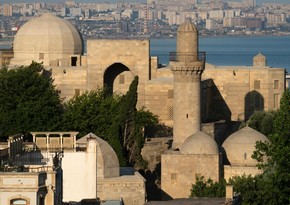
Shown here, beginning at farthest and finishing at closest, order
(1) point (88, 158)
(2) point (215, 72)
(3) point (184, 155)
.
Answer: (2) point (215, 72) < (3) point (184, 155) < (1) point (88, 158)

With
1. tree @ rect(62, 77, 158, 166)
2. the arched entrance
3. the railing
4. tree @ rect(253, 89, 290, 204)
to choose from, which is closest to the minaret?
the railing

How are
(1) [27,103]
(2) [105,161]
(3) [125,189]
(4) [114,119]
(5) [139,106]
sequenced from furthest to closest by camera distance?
(5) [139,106] → (1) [27,103] → (4) [114,119] → (3) [125,189] → (2) [105,161]

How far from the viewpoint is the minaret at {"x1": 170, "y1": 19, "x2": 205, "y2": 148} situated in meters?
42.1

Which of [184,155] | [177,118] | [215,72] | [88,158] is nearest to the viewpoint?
[88,158]

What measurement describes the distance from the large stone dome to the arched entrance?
2.57 m

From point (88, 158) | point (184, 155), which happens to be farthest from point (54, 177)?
point (184, 155)

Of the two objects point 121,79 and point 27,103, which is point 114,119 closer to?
point 27,103

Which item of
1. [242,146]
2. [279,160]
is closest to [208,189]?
[242,146]

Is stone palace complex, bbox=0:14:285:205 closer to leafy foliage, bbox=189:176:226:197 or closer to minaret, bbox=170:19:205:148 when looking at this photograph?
minaret, bbox=170:19:205:148

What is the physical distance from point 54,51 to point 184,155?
15.1 metres

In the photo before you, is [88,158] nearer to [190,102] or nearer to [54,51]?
[190,102]

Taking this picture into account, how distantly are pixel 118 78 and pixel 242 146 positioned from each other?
40.1 feet

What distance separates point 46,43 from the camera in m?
53.0

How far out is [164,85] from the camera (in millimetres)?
47406
